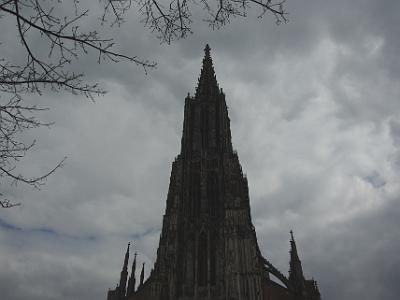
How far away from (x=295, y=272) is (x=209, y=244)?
266 inches

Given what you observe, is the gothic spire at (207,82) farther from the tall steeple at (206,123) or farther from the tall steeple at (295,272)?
the tall steeple at (295,272)

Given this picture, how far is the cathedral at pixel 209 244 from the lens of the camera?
70.4 feet

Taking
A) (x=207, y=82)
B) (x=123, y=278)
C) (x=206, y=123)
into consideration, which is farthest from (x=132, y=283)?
(x=207, y=82)

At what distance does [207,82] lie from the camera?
127 ft

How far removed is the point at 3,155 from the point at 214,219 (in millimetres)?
21947

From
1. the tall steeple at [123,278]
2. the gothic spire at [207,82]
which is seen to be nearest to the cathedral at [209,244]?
the tall steeple at [123,278]

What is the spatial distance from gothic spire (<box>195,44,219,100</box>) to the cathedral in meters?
5.91

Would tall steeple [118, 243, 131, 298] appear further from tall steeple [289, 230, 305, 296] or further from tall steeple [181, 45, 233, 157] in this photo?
tall steeple [289, 230, 305, 296]

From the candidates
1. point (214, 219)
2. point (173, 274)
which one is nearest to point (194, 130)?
point (214, 219)

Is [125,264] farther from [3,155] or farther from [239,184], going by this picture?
[3,155]

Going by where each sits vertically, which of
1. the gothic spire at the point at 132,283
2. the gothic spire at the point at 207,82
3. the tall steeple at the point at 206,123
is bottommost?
the gothic spire at the point at 132,283

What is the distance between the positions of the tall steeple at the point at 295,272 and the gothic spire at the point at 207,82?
16.7 meters

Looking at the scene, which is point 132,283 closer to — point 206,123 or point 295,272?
point 295,272

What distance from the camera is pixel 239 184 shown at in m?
26.9
